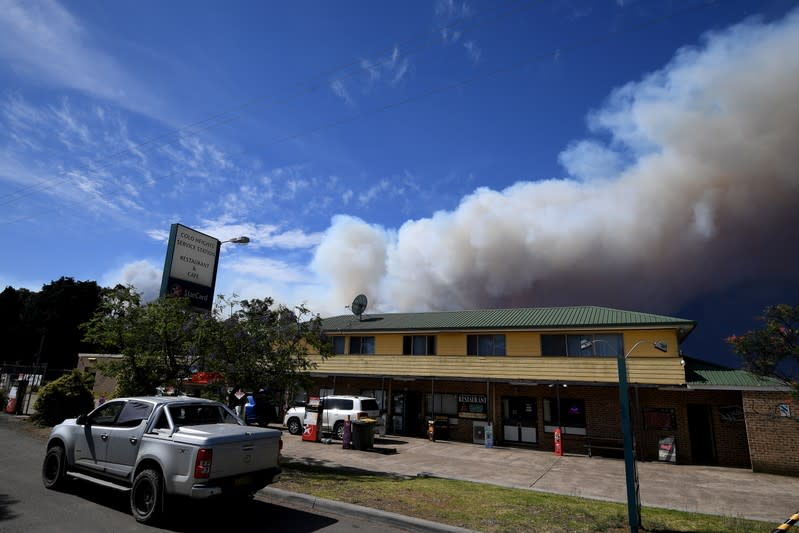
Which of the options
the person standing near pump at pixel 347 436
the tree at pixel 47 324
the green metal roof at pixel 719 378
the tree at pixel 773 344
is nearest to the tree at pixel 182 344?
the person standing near pump at pixel 347 436

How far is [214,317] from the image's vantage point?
45.5 feet

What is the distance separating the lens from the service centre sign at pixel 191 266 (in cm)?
1465

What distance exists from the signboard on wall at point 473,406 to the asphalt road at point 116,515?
1738 centimetres

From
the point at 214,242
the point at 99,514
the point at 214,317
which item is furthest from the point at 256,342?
the point at 99,514

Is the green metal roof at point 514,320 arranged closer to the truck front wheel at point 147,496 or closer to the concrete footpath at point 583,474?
the concrete footpath at point 583,474

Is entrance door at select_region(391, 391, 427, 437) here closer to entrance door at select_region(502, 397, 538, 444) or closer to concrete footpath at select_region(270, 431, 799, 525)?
entrance door at select_region(502, 397, 538, 444)

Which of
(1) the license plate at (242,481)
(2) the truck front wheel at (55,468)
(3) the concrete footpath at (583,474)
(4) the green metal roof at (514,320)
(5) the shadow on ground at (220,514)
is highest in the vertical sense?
(4) the green metal roof at (514,320)

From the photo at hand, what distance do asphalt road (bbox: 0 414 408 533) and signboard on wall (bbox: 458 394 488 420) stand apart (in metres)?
17.4

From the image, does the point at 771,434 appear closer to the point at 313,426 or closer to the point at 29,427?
the point at 313,426

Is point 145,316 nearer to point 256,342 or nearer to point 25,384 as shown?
point 256,342

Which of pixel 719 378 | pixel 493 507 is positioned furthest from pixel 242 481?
pixel 719 378

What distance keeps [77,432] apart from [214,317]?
5.83 meters

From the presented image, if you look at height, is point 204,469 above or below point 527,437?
above

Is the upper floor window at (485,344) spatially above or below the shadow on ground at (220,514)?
above
